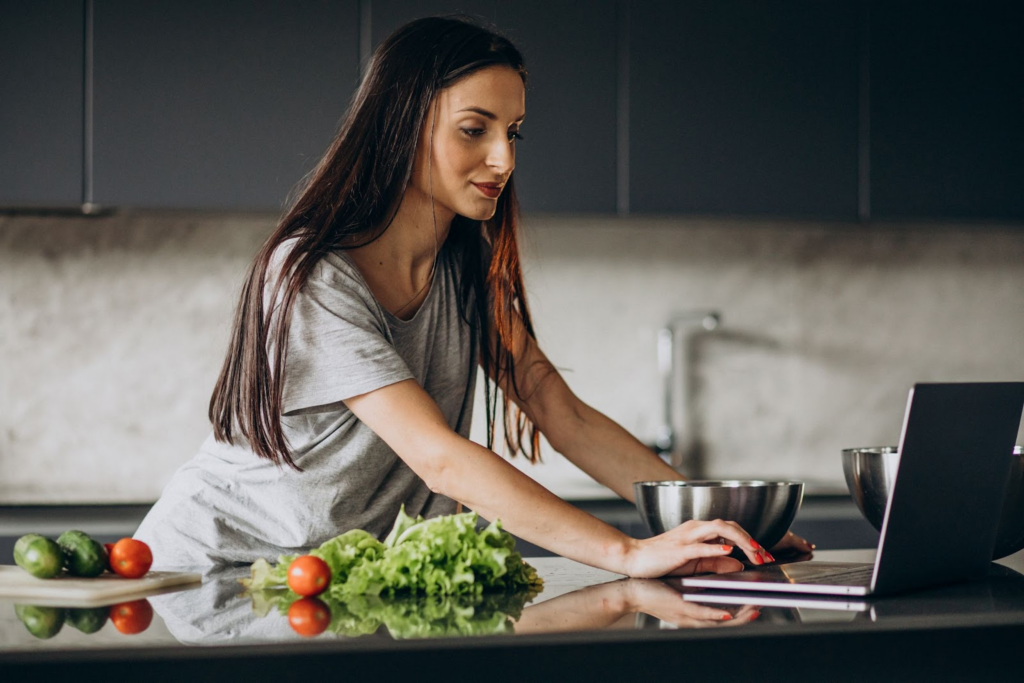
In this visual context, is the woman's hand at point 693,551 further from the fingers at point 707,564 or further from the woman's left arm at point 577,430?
the woman's left arm at point 577,430

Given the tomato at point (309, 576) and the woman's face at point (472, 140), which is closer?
the tomato at point (309, 576)

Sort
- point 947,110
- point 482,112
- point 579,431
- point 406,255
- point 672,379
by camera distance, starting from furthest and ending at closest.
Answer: point 672,379 < point 947,110 < point 579,431 < point 406,255 < point 482,112

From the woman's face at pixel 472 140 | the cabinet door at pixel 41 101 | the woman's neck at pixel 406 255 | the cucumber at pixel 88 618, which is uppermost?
the cabinet door at pixel 41 101

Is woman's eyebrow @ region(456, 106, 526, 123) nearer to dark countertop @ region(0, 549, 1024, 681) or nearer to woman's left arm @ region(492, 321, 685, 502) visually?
woman's left arm @ region(492, 321, 685, 502)

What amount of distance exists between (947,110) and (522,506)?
7.13 feet

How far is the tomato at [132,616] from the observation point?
32.4 inches

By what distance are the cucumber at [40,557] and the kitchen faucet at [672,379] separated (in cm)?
210

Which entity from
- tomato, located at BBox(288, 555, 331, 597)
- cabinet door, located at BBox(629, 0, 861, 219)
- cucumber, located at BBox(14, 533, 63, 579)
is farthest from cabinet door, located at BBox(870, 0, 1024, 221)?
cucumber, located at BBox(14, 533, 63, 579)

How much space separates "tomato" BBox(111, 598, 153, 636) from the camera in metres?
0.82

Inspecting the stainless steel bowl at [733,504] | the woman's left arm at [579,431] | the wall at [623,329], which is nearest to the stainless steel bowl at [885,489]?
the stainless steel bowl at [733,504]

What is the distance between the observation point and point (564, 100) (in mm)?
2645

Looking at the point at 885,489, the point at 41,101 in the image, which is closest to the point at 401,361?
the point at 885,489

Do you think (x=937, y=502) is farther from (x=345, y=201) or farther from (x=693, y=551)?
(x=345, y=201)

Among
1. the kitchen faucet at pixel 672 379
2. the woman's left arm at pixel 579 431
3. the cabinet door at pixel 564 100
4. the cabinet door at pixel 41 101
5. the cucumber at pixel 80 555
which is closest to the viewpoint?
the cucumber at pixel 80 555
